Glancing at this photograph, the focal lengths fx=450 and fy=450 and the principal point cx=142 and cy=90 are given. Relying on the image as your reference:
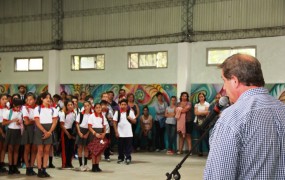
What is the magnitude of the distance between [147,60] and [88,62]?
291cm

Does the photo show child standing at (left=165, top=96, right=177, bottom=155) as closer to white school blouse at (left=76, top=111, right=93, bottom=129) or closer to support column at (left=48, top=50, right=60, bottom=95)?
white school blouse at (left=76, top=111, right=93, bottom=129)

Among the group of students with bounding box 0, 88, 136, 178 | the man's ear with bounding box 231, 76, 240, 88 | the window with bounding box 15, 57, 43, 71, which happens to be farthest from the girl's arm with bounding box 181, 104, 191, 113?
the man's ear with bounding box 231, 76, 240, 88

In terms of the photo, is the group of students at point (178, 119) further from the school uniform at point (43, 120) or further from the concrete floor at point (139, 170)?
the school uniform at point (43, 120)

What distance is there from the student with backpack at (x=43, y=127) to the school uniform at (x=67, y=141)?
4.13 ft

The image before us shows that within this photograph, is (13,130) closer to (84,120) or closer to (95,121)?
(84,120)

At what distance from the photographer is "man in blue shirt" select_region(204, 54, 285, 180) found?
1.98m

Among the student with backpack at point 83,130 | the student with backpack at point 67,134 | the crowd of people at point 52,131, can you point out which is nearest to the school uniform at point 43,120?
the crowd of people at point 52,131

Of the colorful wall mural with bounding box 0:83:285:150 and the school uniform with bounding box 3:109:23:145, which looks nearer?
the school uniform with bounding box 3:109:23:145

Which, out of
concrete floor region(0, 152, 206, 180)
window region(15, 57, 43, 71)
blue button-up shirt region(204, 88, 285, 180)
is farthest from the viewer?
window region(15, 57, 43, 71)

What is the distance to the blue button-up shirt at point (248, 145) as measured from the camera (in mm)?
1975

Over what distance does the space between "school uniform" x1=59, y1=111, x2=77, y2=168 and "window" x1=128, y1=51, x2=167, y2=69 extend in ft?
20.4

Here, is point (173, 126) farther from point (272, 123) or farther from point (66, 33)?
point (272, 123)

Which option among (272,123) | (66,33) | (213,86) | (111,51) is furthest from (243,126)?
(66,33)

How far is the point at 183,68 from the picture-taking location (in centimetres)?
1549
